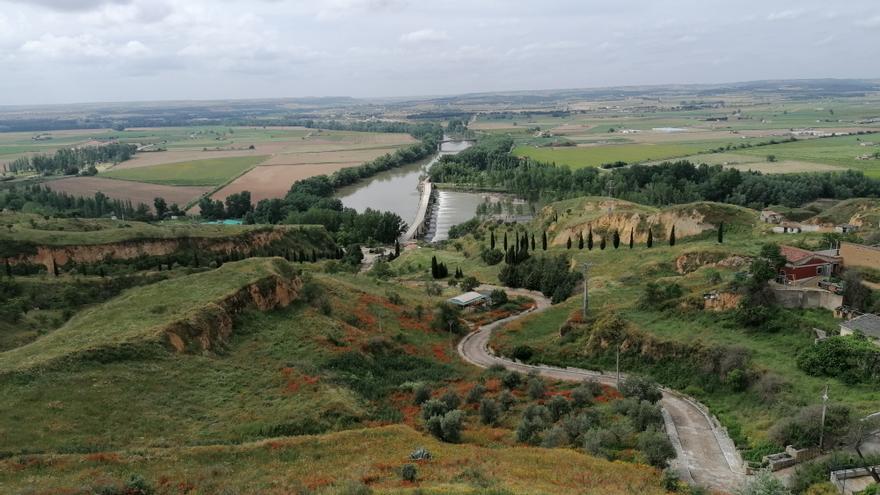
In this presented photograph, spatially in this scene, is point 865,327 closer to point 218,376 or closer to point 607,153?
point 218,376

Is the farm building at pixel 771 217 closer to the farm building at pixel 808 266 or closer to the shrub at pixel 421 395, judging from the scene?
the farm building at pixel 808 266

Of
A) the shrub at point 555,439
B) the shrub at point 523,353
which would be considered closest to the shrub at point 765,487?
the shrub at point 555,439

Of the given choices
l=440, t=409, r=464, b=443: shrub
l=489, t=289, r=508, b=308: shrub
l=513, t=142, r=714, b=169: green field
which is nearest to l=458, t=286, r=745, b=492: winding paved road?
l=440, t=409, r=464, b=443: shrub

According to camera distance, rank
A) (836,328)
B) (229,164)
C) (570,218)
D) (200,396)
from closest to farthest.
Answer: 1. (200,396)
2. (836,328)
3. (570,218)
4. (229,164)

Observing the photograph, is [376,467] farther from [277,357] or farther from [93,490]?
[277,357]

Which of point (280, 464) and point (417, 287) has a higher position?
point (280, 464)

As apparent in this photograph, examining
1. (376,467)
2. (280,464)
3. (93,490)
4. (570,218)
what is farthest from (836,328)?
(570,218)
